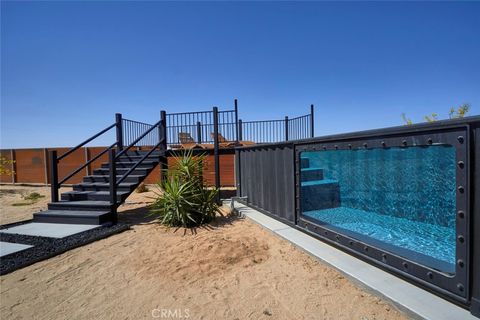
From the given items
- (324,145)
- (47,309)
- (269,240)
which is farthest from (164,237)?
(324,145)

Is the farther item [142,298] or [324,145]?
[324,145]

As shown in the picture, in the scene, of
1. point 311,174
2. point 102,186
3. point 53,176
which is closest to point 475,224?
point 311,174

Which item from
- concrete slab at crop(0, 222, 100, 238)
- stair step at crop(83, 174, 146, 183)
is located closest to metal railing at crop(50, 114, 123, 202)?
stair step at crop(83, 174, 146, 183)

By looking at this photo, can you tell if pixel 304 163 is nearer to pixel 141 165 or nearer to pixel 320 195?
pixel 320 195

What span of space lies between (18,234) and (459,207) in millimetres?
6071

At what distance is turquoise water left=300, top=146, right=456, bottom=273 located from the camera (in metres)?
2.53

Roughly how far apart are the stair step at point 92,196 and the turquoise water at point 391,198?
3810mm

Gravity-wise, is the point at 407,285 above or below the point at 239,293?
above

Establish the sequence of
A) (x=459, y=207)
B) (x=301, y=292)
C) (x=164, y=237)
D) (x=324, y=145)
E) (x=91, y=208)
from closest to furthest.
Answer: (x=459, y=207)
(x=301, y=292)
(x=324, y=145)
(x=164, y=237)
(x=91, y=208)

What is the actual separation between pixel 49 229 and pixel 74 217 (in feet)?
1.46

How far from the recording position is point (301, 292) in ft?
8.34

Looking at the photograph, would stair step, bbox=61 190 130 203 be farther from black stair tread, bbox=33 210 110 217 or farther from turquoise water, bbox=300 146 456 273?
turquoise water, bbox=300 146 456 273

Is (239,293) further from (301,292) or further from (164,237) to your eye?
(164,237)

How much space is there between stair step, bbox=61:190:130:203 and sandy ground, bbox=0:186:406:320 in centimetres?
167
